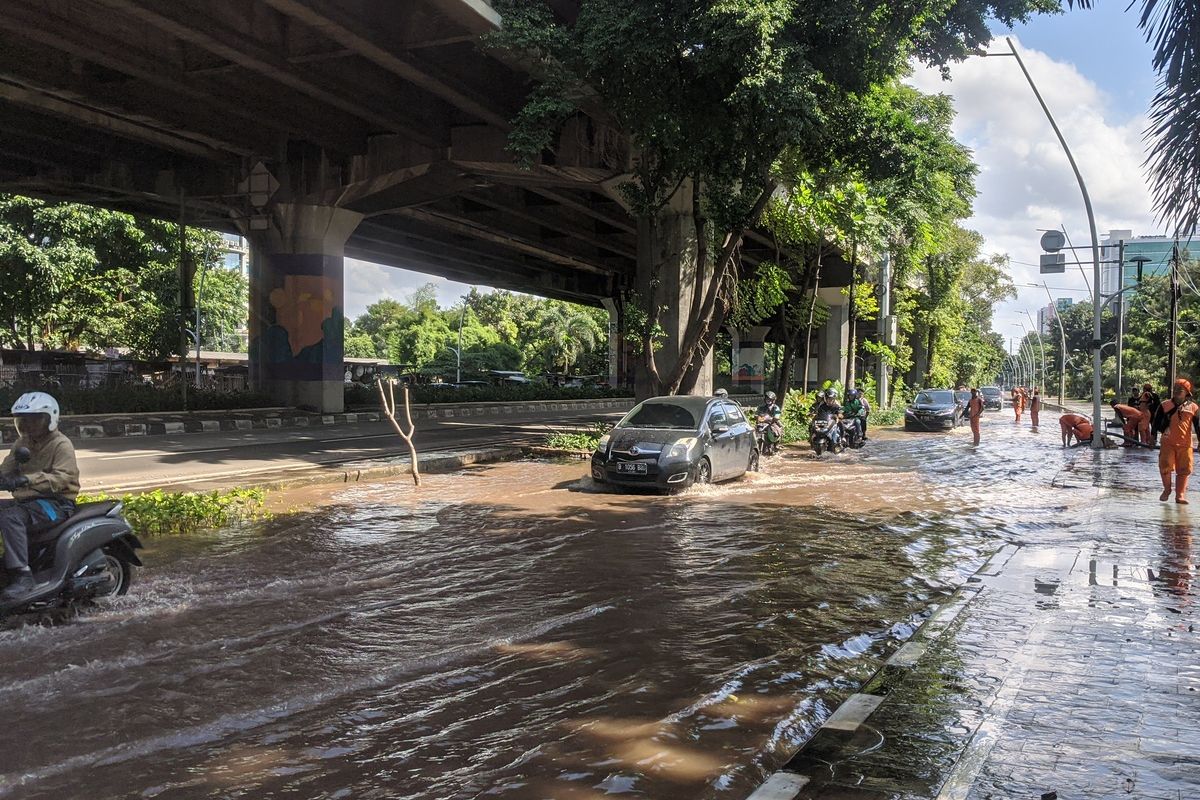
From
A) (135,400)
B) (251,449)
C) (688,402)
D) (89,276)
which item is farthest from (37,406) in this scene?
(89,276)

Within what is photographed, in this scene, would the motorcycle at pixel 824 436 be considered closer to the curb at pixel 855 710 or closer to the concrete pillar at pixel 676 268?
the concrete pillar at pixel 676 268

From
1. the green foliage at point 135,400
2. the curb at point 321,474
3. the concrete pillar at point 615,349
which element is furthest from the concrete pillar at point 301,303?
the concrete pillar at point 615,349

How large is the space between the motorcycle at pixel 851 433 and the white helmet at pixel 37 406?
18147mm

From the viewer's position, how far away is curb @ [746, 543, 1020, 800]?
359cm

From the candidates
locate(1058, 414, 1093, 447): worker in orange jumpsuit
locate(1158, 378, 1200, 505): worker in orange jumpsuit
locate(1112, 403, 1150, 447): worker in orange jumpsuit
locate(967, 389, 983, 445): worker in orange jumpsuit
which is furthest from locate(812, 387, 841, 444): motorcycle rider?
locate(1158, 378, 1200, 505): worker in orange jumpsuit

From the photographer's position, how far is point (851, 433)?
875 inches

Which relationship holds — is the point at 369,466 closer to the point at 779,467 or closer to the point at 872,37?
the point at 779,467

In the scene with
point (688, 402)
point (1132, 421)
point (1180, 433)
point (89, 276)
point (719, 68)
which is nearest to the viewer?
point (1180, 433)

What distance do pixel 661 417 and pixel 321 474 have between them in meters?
5.41

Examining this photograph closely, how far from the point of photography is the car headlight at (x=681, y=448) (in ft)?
41.5

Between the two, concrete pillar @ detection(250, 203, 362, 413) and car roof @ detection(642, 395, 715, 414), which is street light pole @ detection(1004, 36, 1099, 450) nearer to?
car roof @ detection(642, 395, 715, 414)

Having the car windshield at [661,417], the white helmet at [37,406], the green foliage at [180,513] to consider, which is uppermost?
the white helmet at [37,406]

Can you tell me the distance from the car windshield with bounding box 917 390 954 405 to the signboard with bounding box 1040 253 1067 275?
7.59m

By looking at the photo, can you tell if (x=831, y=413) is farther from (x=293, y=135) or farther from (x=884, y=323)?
(x=884, y=323)
